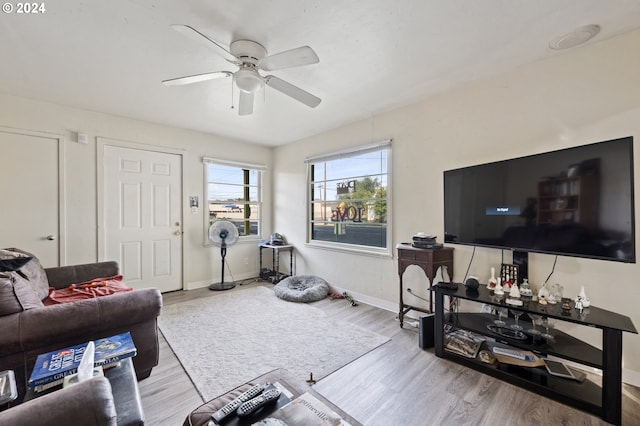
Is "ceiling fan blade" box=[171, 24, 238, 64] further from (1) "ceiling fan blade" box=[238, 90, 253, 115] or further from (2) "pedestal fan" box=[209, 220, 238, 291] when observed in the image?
(2) "pedestal fan" box=[209, 220, 238, 291]

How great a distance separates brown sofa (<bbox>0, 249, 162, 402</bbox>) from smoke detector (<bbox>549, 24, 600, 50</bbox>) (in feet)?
11.6

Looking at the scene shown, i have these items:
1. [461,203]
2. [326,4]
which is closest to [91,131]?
[326,4]

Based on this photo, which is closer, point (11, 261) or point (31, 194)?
point (11, 261)

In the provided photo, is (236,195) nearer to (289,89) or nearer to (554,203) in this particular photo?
(289,89)

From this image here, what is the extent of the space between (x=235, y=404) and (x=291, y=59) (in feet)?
6.36

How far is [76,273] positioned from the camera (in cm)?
263

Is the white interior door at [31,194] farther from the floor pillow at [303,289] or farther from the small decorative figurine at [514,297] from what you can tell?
the small decorative figurine at [514,297]

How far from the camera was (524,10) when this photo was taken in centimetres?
162

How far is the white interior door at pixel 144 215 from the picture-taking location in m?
3.44

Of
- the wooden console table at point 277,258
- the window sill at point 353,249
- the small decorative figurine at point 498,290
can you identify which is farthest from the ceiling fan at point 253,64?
the wooden console table at point 277,258

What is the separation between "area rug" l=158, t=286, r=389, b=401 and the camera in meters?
2.00

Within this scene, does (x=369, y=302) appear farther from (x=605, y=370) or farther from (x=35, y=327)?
(x=35, y=327)

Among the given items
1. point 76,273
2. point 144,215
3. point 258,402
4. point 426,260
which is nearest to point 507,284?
point 426,260

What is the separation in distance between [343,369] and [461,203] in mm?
1801
